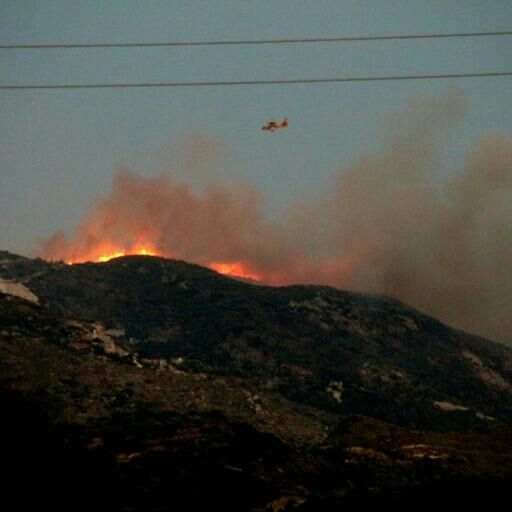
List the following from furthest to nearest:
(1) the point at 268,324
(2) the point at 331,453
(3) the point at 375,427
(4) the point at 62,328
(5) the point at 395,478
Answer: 1. (1) the point at 268,324
2. (4) the point at 62,328
3. (3) the point at 375,427
4. (2) the point at 331,453
5. (5) the point at 395,478

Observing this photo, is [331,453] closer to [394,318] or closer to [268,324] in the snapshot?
[268,324]

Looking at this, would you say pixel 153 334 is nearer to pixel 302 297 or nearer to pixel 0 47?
pixel 302 297

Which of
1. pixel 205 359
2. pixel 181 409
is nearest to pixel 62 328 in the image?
pixel 181 409

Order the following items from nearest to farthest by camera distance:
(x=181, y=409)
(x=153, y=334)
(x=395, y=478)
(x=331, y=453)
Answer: (x=395, y=478) < (x=331, y=453) < (x=181, y=409) < (x=153, y=334)

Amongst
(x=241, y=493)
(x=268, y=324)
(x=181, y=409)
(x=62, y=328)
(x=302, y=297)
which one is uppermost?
(x=302, y=297)

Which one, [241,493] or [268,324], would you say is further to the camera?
[268,324]

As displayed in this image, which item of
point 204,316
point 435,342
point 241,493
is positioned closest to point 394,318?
point 435,342

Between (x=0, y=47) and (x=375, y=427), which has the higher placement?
(x=0, y=47)

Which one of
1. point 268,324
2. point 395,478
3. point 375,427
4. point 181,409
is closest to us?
point 395,478

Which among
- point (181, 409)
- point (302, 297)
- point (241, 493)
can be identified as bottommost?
point (241, 493)
